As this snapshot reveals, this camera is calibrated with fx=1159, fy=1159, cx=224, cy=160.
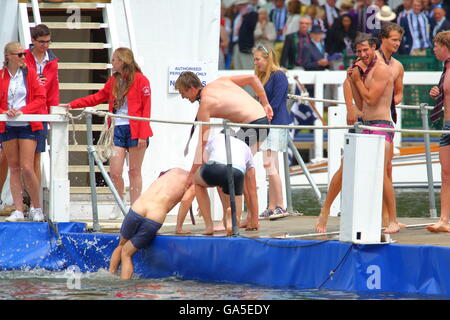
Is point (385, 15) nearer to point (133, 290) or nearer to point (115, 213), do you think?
point (115, 213)

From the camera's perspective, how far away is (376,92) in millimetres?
9859

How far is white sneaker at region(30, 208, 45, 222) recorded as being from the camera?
36.6 ft

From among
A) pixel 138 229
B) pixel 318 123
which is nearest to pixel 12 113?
pixel 138 229

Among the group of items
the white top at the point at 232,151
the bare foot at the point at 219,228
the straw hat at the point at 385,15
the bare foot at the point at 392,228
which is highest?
the straw hat at the point at 385,15

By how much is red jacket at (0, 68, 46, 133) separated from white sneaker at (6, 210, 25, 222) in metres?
0.80

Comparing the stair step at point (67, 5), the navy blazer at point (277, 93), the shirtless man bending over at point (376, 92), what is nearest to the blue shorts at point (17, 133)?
the navy blazer at point (277, 93)

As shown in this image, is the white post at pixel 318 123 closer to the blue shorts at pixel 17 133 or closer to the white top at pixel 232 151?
the blue shorts at pixel 17 133

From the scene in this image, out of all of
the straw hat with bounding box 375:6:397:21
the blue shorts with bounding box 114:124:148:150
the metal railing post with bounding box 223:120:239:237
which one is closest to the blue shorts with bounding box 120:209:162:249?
the metal railing post with bounding box 223:120:239:237

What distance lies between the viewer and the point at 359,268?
29.2ft

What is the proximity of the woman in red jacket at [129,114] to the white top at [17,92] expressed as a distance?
476 mm

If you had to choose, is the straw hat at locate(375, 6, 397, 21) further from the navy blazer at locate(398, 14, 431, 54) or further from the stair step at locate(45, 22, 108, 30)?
the stair step at locate(45, 22, 108, 30)

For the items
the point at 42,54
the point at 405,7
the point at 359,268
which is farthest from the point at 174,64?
the point at 405,7

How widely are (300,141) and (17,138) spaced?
11.7 metres

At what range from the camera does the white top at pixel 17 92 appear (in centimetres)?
1128
